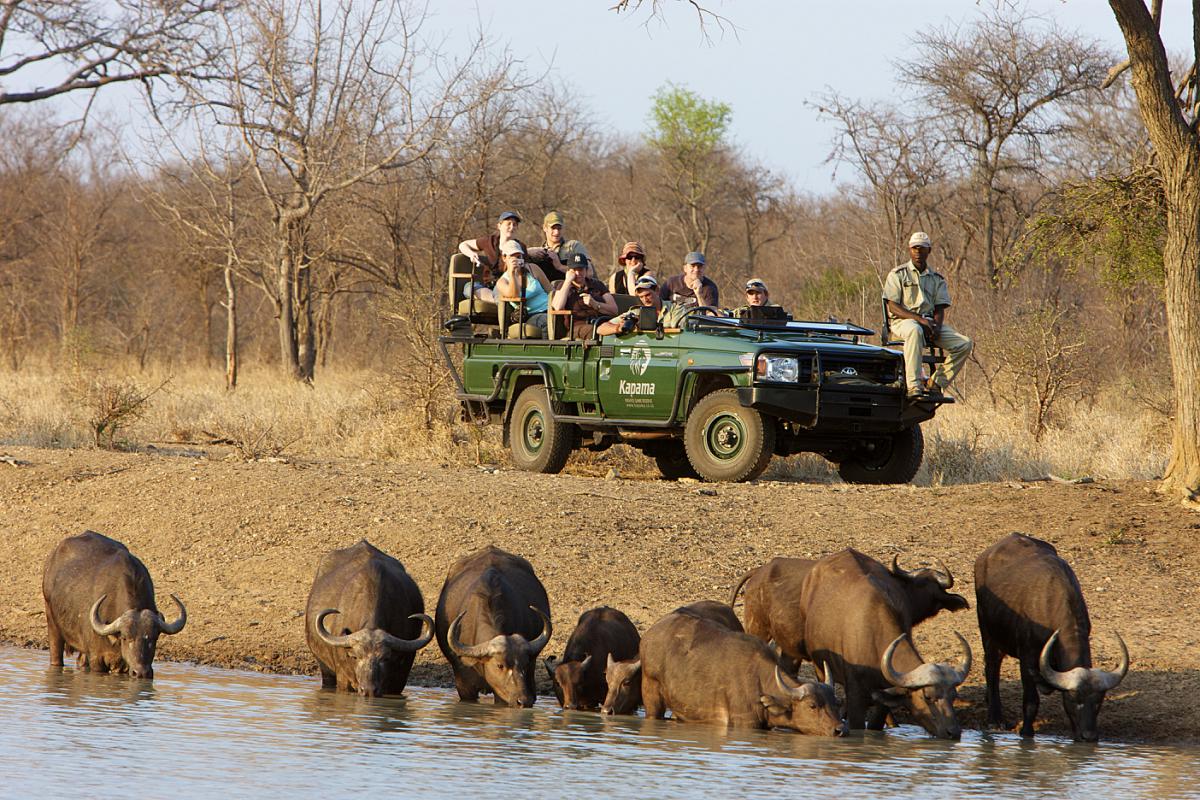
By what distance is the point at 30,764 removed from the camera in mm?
7371

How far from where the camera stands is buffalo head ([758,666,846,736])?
27.9 ft

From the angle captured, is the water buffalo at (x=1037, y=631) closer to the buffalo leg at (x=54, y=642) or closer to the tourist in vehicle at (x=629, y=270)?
the buffalo leg at (x=54, y=642)

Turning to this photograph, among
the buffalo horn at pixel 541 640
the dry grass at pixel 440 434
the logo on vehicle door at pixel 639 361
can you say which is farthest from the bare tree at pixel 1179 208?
the buffalo horn at pixel 541 640

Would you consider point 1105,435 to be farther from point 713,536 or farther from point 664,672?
point 664,672

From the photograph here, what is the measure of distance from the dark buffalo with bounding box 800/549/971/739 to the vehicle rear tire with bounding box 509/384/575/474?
7242 millimetres

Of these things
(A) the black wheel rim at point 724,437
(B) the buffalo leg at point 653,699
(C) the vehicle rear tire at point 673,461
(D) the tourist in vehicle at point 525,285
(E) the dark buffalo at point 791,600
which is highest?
(D) the tourist in vehicle at point 525,285

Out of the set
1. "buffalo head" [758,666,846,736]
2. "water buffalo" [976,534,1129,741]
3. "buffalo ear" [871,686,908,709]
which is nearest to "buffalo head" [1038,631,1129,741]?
"water buffalo" [976,534,1129,741]

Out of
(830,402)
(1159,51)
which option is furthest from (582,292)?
(1159,51)

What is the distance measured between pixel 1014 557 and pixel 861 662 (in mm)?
1332

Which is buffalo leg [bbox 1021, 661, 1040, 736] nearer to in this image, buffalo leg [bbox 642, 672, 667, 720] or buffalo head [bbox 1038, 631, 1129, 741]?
buffalo head [bbox 1038, 631, 1129, 741]

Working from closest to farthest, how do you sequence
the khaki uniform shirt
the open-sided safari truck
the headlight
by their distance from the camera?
1. the headlight
2. the open-sided safari truck
3. the khaki uniform shirt

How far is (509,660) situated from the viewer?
9289mm

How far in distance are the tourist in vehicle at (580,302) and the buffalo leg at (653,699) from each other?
7.21 m

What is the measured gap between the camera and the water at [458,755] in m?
7.20
